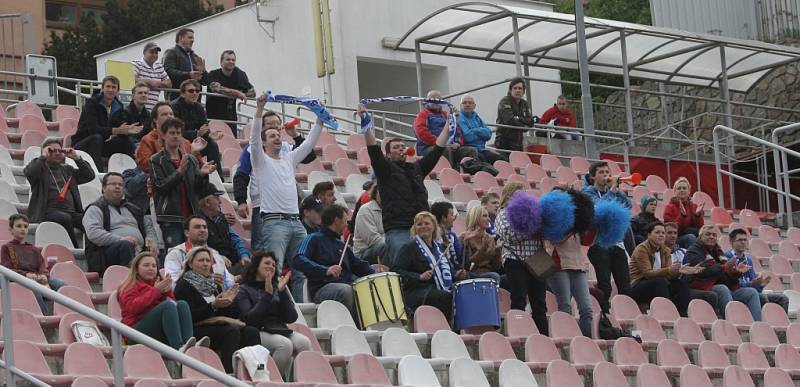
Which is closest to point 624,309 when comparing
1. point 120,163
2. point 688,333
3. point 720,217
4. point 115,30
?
point 688,333

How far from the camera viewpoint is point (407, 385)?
1073 centimetres

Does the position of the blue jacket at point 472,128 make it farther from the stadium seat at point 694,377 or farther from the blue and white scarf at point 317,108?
the stadium seat at point 694,377

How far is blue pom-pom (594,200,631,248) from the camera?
1346 centimetres

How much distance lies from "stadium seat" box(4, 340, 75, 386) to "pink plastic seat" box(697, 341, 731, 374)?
6285 millimetres

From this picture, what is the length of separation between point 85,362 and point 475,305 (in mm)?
3759

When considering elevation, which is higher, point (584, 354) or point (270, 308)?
point (270, 308)

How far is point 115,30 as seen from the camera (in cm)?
3766

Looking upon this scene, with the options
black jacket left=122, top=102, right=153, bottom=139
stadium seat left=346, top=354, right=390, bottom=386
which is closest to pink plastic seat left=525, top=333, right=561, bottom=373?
stadium seat left=346, top=354, right=390, bottom=386

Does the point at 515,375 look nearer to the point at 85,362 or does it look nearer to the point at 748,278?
the point at 85,362

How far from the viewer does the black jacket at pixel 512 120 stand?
58.9 ft

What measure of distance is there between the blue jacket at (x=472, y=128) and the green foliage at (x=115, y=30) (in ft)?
67.1

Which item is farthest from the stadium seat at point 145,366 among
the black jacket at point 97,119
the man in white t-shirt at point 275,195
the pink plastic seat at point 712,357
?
the pink plastic seat at point 712,357

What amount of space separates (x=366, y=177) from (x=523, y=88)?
316 centimetres

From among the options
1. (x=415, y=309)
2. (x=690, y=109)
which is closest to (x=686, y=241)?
(x=415, y=309)
